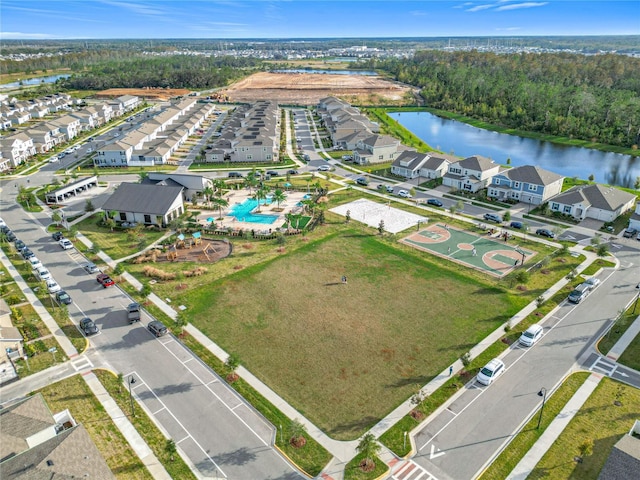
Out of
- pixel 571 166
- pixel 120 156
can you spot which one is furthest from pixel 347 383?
pixel 571 166

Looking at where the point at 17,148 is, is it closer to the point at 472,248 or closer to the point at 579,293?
the point at 472,248

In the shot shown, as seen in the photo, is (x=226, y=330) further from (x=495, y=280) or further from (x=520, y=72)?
(x=520, y=72)

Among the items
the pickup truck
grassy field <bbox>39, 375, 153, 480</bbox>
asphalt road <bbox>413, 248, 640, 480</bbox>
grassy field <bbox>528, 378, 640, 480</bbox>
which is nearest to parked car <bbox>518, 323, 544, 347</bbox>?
asphalt road <bbox>413, 248, 640, 480</bbox>

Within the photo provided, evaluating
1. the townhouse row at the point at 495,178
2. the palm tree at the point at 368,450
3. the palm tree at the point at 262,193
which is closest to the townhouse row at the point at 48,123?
the palm tree at the point at 262,193

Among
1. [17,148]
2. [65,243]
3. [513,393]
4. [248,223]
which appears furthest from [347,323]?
[17,148]

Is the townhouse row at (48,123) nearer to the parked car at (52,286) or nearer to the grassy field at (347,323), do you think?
the parked car at (52,286)

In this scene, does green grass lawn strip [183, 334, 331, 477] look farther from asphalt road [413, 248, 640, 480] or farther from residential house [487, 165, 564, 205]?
residential house [487, 165, 564, 205]
